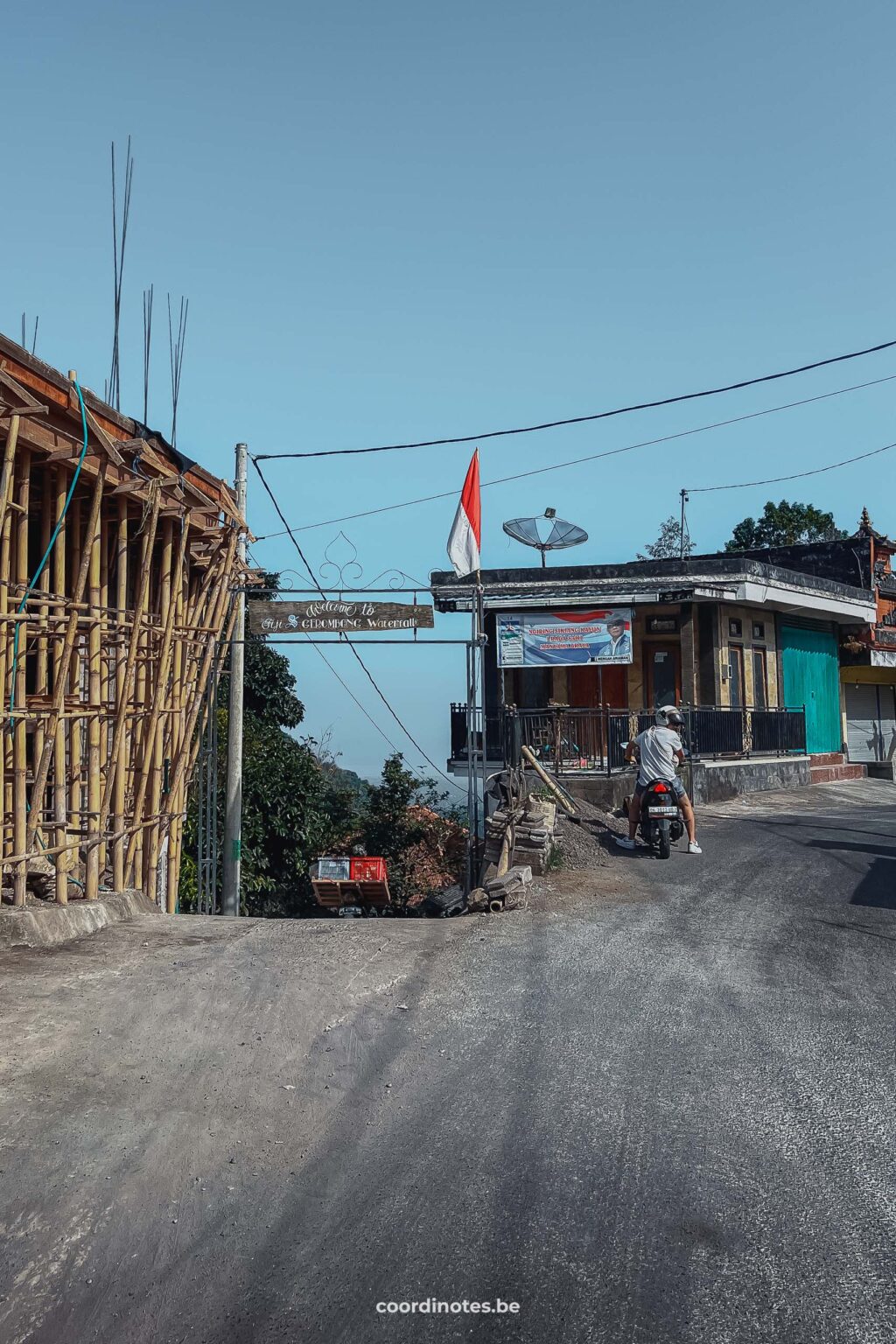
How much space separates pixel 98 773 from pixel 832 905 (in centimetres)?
655

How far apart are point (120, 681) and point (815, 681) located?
21.5 m

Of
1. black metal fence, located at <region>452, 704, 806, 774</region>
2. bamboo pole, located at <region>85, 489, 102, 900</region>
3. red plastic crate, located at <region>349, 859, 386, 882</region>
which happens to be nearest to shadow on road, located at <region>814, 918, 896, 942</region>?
bamboo pole, located at <region>85, 489, 102, 900</region>

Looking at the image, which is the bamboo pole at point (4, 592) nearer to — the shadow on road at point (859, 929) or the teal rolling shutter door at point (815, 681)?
the shadow on road at point (859, 929)

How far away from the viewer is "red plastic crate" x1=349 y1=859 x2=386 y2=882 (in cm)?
1435

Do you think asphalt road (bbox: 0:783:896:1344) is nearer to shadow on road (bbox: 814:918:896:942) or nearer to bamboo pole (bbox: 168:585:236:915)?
shadow on road (bbox: 814:918:896:942)

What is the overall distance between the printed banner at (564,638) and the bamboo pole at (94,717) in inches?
524

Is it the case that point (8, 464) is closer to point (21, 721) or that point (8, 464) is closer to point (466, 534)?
point (21, 721)

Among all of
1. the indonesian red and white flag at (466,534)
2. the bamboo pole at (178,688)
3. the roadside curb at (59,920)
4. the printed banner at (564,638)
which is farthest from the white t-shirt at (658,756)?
the printed banner at (564,638)

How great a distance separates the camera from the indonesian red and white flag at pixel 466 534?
1142 centimetres

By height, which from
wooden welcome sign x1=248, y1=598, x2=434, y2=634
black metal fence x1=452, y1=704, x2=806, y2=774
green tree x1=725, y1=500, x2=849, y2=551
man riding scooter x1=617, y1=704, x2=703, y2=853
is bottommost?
man riding scooter x1=617, y1=704, x2=703, y2=853

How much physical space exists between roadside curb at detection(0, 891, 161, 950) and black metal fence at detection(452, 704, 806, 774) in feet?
23.5

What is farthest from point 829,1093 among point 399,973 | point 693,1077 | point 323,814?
point 323,814

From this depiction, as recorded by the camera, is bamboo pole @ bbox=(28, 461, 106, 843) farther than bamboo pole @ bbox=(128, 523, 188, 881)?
No

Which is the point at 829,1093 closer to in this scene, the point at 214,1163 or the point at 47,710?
the point at 214,1163
